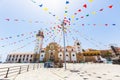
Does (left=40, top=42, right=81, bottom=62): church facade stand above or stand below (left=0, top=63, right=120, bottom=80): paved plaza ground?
above

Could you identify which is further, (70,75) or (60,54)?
(60,54)

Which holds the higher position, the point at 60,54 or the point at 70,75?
the point at 60,54

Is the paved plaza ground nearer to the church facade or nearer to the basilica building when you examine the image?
the basilica building

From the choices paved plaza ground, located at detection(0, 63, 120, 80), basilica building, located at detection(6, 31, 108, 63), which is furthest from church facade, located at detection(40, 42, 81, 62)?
paved plaza ground, located at detection(0, 63, 120, 80)

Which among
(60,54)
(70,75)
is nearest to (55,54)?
(60,54)

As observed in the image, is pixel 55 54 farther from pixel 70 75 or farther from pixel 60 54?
pixel 70 75

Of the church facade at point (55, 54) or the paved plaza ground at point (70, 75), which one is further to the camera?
the church facade at point (55, 54)

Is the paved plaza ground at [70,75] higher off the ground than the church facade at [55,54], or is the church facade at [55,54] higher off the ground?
the church facade at [55,54]

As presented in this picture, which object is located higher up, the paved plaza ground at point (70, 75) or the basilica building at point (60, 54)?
the basilica building at point (60, 54)

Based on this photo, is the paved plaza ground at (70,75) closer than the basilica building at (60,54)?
Yes

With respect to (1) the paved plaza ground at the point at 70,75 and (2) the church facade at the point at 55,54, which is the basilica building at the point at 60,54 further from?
(1) the paved plaza ground at the point at 70,75

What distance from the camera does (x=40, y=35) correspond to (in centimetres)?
6147

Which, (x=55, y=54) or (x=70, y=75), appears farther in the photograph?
(x=55, y=54)

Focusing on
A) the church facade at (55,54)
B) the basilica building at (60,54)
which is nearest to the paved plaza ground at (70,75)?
the basilica building at (60,54)
